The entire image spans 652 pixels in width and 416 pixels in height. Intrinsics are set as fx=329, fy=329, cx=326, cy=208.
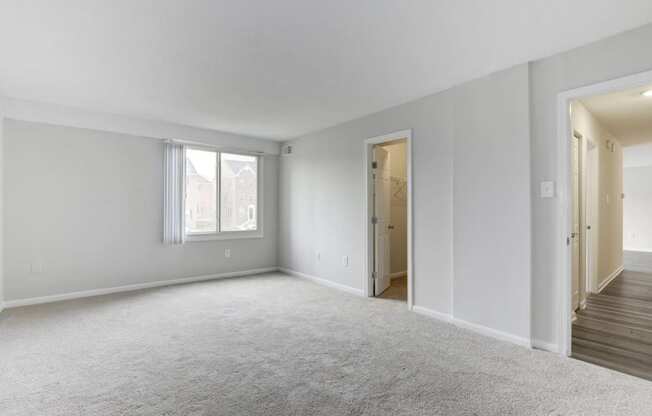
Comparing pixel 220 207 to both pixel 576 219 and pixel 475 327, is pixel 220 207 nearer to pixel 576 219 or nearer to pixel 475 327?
pixel 475 327

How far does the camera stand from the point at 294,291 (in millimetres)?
4809

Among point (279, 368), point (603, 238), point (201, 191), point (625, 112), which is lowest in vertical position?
point (279, 368)

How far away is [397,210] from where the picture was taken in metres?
5.93

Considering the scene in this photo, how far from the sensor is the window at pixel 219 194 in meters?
5.44

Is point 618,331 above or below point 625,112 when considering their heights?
below

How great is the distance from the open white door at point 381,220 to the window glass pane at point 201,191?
2.82m

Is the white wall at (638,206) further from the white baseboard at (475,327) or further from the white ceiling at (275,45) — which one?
the white ceiling at (275,45)

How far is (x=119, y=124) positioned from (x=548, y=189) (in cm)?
528

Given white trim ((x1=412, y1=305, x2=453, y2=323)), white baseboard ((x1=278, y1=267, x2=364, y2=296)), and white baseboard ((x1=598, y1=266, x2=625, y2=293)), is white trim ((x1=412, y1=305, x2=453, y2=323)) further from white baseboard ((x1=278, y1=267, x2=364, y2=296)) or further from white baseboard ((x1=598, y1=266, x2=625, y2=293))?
white baseboard ((x1=598, y1=266, x2=625, y2=293))

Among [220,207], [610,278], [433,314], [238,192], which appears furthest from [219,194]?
[610,278]

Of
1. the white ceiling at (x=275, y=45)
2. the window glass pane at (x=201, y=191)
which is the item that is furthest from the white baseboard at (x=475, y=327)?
the window glass pane at (x=201, y=191)

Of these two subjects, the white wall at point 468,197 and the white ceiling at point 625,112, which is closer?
the white wall at point 468,197

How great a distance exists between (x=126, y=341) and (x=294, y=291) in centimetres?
226

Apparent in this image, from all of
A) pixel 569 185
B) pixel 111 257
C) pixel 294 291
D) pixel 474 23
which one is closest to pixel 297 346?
pixel 294 291
